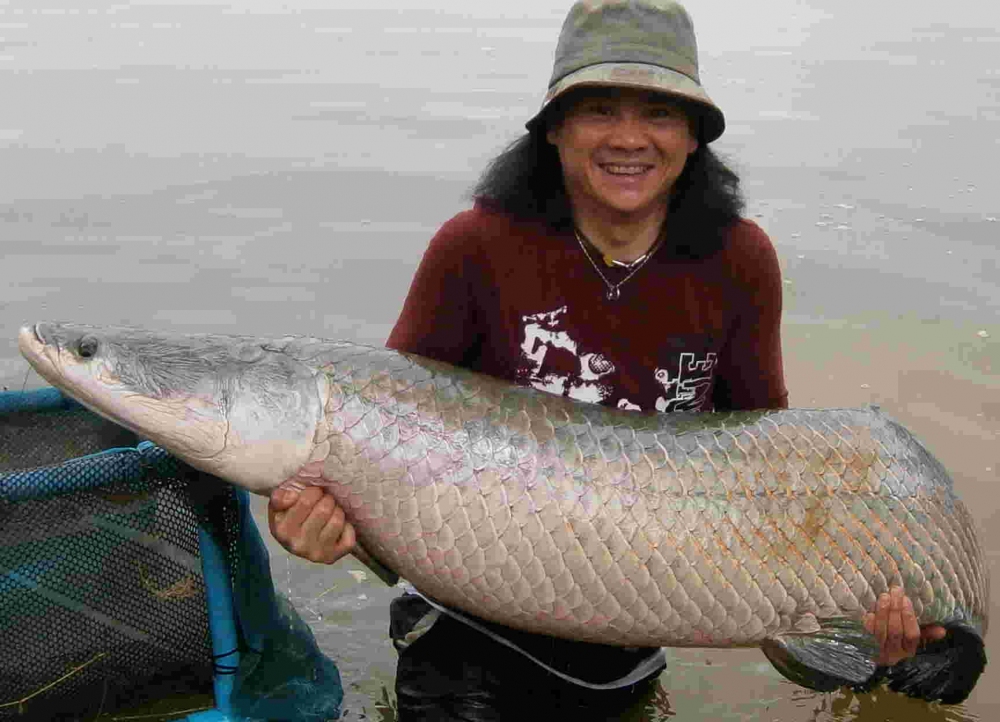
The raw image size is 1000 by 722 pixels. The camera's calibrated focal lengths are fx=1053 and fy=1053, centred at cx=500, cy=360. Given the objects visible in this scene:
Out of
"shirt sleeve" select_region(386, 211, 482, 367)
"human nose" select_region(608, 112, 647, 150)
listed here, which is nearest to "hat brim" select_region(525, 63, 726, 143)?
"human nose" select_region(608, 112, 647, 150)

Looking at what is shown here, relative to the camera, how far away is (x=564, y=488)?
2.61 meters

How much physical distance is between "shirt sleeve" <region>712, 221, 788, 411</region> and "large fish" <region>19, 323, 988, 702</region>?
0.32 metres

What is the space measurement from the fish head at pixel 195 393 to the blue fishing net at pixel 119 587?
316 mm

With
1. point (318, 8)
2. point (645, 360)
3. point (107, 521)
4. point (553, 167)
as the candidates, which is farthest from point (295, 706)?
point (318, 8)

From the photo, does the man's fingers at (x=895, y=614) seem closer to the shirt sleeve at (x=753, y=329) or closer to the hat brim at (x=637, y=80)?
the shirt sleeve at (x=753, y=329)

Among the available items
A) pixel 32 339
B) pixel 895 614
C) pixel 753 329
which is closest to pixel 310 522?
pixel 32 339

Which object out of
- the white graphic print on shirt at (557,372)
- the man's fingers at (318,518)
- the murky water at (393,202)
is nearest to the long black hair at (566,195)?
the white graphic print on shirt at (557,372)

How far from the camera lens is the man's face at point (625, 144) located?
111 inches

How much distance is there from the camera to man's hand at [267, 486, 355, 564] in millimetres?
2531

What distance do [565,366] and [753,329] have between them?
585 mm

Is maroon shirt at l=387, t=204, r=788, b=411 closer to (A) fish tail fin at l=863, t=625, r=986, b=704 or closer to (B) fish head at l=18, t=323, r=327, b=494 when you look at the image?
(B) fish head at l=18, t=323, r=327, b=494

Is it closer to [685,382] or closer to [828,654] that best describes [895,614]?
[828,654]

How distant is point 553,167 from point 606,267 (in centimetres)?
36

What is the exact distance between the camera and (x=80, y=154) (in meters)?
9.09
